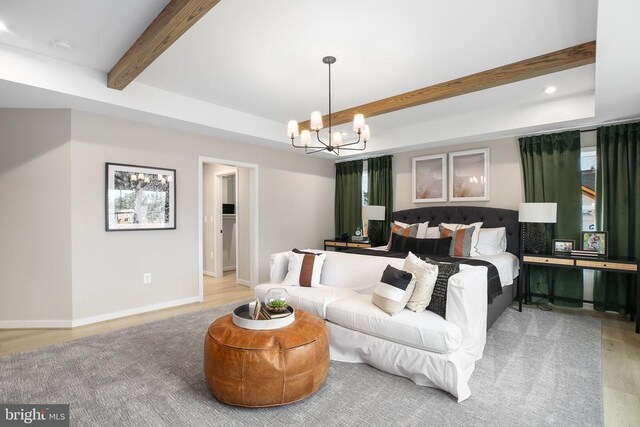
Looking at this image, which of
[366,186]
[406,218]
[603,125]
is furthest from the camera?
[366,186]

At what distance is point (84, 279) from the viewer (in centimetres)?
363

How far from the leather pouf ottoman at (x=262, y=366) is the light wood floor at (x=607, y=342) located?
69.1 inches

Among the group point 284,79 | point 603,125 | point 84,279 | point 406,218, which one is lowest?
point 84,279

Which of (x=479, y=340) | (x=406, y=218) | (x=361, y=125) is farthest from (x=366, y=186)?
(x=479, y=340)

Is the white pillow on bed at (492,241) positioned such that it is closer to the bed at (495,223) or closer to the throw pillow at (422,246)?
the bed at (495,223)

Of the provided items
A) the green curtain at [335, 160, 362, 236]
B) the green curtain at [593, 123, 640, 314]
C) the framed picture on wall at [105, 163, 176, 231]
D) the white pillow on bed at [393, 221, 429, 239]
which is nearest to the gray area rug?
the green curtain at [593, 123, 640, 314]

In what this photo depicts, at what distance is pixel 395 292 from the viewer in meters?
2.49

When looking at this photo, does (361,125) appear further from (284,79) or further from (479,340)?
(479,340)

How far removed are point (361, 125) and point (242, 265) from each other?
3.55 metres

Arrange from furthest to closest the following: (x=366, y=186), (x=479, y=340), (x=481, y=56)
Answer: (x=366, y=186), (x=481, y=56), (x=479, y=340)

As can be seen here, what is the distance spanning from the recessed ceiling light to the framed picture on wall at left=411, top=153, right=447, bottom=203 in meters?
4.58

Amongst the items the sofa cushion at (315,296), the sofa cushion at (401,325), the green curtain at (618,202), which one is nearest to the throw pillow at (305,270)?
the sofa cushion at (315,296)

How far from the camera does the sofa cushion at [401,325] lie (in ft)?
7.27

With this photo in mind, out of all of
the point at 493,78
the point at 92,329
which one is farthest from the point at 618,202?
the point at 92,329
